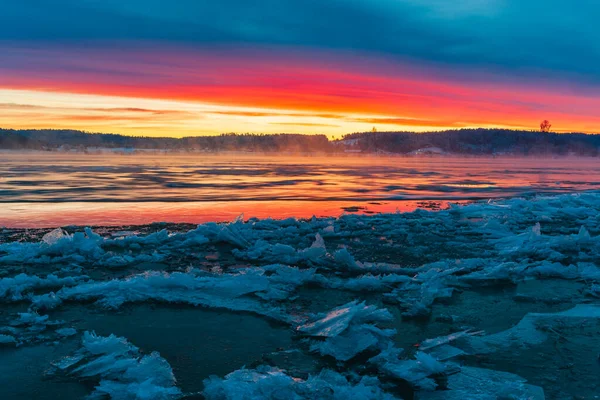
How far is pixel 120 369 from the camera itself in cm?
410

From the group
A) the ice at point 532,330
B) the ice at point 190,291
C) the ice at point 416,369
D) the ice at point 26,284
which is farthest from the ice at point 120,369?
the ice at point 532,330

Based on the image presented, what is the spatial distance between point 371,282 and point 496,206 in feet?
31.5

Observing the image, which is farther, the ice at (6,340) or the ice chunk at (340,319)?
the ice chunk at (340,319)

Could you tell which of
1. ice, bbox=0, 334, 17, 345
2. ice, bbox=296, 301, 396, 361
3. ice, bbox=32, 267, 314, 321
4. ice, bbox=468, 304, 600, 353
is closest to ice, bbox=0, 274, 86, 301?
ice, bbox=32, 267, 314, 321

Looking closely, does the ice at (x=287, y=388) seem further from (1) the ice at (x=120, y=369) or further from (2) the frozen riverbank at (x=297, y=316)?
(1) the ice at (x=120, y=369)

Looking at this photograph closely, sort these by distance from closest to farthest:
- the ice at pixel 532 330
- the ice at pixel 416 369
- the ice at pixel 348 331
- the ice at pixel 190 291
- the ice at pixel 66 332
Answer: the ice at pixel 416 369, the ice at pixel 348 331, the ice at pixel 532 330, the ice at pixel 66 332, the ice at pixel 190 291

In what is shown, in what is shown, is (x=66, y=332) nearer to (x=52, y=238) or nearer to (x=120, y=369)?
(x=120, y=369)

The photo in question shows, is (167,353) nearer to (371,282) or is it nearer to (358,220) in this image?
(371,282)

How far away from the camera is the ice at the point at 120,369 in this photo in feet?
12.1

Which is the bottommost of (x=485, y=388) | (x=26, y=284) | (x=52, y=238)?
(x=485, y=388)

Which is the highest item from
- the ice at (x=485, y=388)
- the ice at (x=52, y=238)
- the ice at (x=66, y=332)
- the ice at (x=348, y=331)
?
the ice at (x=52, y=238)

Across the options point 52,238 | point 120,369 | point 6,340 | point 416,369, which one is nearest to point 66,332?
point 6,340

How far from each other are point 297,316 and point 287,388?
5.87ft

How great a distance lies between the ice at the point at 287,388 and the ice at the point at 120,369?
352 millimetres
